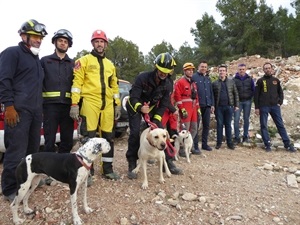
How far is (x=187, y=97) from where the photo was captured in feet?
21.1

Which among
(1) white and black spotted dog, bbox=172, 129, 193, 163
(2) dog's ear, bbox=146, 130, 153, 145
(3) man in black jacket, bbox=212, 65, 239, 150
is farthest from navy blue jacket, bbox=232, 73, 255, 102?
(2) dog's ear, bbox=146, 130, 153, 145

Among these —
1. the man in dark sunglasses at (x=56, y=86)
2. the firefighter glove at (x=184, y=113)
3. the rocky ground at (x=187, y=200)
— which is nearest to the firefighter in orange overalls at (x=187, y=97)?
the firefighter glove at (x=184, y=113)

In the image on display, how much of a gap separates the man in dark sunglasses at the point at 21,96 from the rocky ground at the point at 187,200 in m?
0.66

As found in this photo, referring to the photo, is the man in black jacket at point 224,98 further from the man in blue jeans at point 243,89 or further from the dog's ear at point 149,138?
the dog's ear at point 149,138

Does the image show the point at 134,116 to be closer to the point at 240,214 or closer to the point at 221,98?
the point at 240,214

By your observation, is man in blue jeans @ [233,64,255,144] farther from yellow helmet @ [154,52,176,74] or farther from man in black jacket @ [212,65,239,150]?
yellow helmet @ [154,52,176,74]

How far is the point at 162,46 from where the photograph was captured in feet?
149

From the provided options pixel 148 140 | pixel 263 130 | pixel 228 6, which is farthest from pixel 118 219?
pixel 228 6

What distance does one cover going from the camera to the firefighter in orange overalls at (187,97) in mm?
6410

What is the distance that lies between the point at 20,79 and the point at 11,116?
52cm

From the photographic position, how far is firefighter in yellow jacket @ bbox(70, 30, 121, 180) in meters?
4.20

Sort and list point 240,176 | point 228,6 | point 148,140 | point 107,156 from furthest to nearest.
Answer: point 228,6 → point 240,176 → point 107,156 → point 148,140

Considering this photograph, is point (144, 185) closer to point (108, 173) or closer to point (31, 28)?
point (108, 173)

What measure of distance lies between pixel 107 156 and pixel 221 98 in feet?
12.3
